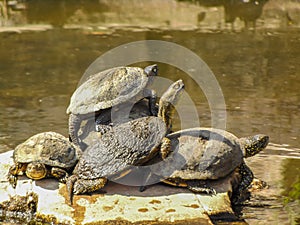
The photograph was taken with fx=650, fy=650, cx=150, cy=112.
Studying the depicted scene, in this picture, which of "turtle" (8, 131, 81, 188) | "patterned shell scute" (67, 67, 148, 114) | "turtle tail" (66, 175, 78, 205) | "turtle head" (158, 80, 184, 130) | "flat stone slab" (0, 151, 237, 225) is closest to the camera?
"flat stone slab" (0, 151, 237, 225)

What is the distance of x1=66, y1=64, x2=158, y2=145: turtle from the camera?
5.58 meters

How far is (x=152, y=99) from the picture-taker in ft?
18.7

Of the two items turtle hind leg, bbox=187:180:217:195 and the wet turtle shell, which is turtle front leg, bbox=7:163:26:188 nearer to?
the wet turtle shell

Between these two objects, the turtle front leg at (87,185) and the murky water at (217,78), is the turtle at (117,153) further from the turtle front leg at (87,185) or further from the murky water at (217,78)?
the murky water at (217,78)

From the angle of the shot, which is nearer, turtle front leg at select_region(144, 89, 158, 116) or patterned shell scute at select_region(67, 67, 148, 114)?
patterned shell scute at select_region(67, 67, 148, 114)

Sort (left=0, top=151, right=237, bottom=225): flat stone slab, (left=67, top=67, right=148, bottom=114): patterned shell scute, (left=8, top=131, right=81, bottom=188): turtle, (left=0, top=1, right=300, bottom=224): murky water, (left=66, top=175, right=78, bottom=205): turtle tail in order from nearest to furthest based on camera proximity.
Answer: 1. (left=0, top=151, right=237, bottom=225): flat stone slab
2. (left=66, top=175, right=78, bottom=205): turtle tail
3. (left=8, top=131, right=81, bottom=188): turtle
4. (left=67, top=67, right=148, bottom=114): patterned shell scute
5. (left=0, top=1, right=300, bottom=224): murky water

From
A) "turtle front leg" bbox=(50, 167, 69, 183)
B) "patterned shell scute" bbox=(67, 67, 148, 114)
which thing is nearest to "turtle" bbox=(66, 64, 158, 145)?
"patterned shell scute" bbox=(67, 67, 148, 114)

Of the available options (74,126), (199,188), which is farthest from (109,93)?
Result: (199,188)

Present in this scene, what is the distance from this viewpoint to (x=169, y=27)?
451 inches

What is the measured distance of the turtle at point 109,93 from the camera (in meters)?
5.58

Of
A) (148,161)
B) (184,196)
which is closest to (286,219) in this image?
(184,196)

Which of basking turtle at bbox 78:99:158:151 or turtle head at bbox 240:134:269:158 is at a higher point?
basking turtle at bbox 78:99:158:151

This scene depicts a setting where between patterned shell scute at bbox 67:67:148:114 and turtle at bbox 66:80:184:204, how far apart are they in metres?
0.31

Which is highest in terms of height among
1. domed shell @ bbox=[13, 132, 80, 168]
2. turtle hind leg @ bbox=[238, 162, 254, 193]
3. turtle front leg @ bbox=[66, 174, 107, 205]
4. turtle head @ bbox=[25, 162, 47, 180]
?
domed shell @ bbox=[13, 132, 80, 168]
